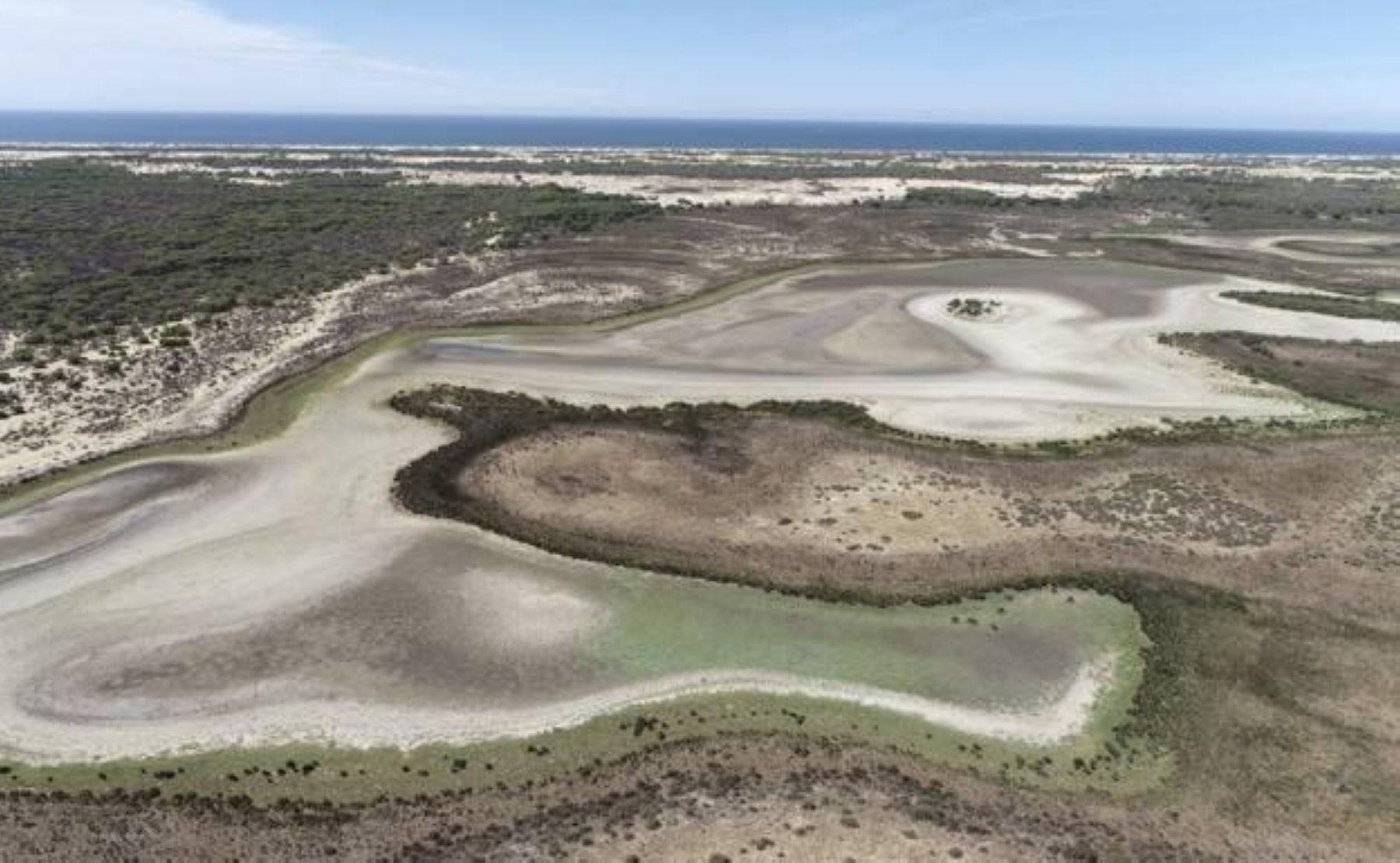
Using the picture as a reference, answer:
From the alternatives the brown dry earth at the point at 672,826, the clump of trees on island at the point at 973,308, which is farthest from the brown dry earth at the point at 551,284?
the brown dry earth at the point at 672,826

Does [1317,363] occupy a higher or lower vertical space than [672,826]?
higher

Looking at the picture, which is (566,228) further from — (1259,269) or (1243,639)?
(1243,639)

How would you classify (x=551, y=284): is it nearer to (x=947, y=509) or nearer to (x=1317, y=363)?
(x=947, y=509)

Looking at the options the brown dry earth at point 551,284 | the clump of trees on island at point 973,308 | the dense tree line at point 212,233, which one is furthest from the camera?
the clump of trees on island at point 973,308

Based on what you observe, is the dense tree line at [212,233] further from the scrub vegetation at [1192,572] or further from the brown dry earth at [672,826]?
the brown dry earth at [672,826]

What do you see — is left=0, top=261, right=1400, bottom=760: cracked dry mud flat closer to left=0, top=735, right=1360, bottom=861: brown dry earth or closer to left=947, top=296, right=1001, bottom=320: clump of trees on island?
left=0, top=735, right=1360, bottom=861: brown dry earth

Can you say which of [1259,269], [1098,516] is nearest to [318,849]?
[1098,516]

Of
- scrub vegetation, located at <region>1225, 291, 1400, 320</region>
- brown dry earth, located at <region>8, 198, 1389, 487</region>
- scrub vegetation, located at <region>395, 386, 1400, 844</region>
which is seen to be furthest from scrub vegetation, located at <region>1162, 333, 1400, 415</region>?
brown dry earth, located at <region>8, 198, 1389, 487</region>

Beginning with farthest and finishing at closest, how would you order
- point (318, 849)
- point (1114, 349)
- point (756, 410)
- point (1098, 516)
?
point (1114, 349) → point (756, 410) → point (1098, 516) → point (318, 849)

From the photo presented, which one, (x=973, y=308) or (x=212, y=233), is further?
(x=212, y=233)

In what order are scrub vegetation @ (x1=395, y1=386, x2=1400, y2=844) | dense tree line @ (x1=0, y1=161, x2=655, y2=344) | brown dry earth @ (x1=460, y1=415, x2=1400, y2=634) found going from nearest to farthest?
scrub vegetation @ (x1=395, y1=386, x2=1400, y2=844) → brown dry earth @ (x1=460, y1=415, x2=1400, y2=634) → dense tree line @ (x1=0, y1=161, x2=655, y2=344)

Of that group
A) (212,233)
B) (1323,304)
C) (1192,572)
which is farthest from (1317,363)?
(212,233)
